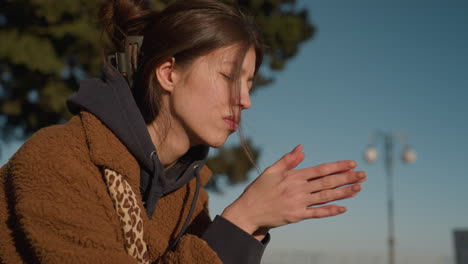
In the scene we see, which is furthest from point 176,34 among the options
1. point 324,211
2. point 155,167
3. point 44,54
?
point 44,54

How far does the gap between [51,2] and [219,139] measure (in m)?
6.81

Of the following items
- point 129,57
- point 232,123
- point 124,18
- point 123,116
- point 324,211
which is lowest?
point 324,211

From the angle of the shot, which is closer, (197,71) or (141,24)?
(197,71)

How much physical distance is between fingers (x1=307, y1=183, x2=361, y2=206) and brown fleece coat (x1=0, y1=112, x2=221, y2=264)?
42 cm

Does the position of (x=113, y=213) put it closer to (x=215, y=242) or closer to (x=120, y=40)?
(x=215, y=242)

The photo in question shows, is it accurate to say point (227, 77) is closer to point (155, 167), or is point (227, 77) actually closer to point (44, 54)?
point (155, 167)

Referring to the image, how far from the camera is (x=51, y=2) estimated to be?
824 centimetres

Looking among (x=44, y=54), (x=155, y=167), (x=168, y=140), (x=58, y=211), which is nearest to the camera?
(x=58, y=211)

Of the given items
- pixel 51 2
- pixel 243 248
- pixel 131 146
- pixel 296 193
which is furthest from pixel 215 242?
pixel 51 2

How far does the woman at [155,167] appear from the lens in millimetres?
1842

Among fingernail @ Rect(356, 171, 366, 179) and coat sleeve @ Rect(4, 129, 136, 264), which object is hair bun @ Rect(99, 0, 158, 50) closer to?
coat sleeve @ Rect(4, 129, 136, 264)

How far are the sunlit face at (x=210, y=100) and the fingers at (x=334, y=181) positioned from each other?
526 millimetres

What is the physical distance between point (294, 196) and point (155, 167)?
65 centimetres

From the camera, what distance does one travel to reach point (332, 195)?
1.94 meters
